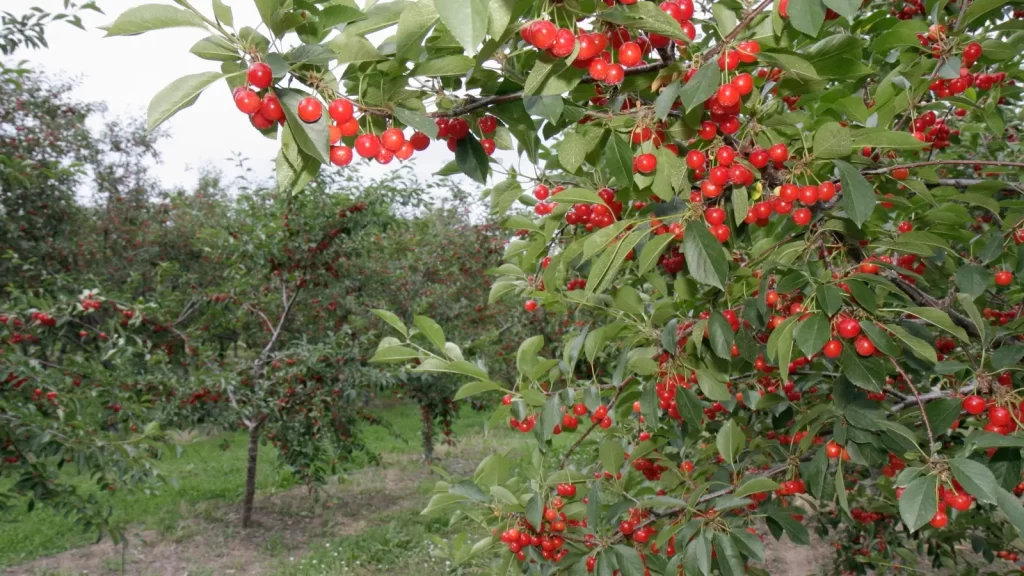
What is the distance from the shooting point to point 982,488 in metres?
1.12

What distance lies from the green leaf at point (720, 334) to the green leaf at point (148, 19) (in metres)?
1.20

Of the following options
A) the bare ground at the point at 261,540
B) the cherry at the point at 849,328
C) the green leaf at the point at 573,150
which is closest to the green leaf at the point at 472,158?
the green leaf at the point at 573,150

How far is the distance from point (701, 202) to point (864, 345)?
0.51 metres

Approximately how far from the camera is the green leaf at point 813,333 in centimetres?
126

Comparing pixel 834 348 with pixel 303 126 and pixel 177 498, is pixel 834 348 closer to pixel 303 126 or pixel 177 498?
pixel 303 126

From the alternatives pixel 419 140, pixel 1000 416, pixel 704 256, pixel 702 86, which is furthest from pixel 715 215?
pixel 1000 416

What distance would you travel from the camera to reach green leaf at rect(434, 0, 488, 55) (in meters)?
0.64

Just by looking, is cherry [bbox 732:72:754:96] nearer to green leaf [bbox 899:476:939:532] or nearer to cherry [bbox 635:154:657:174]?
cherry [bbox 635:154:657:174]

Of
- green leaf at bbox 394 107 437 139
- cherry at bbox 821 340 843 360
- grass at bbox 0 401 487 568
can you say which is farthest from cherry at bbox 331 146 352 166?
grass at bbox 0 401 487 568

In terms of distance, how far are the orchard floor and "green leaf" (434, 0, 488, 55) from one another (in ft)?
13.4

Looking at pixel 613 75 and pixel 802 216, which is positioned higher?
pixel 613 75

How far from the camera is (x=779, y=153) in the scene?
123 centimetres

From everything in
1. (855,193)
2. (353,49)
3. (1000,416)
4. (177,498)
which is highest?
(353,49)

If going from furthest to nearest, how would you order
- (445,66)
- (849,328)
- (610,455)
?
(610,455), (849,328), (445,66)
